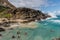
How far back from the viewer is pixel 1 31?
42.5 m

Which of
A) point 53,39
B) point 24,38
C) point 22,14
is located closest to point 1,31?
point 24,38

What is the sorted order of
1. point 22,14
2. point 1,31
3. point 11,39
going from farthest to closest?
1. point 22,14
2. point 1,31
3. point 11,39

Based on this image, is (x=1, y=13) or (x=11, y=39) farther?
(x=1, y=13)

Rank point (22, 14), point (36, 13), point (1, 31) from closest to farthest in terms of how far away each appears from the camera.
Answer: point (1, 31) < point (22, 14) < point (36, 13)

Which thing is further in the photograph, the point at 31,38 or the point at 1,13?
the point at 1,13

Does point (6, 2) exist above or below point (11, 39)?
above

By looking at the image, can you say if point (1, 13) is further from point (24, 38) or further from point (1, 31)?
point (24, 38)

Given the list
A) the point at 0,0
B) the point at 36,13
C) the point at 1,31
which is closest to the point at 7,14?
the point at 36,13

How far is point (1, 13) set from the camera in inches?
2990

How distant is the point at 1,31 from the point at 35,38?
35.2ft

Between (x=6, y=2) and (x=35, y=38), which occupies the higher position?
(x=6, y=2)

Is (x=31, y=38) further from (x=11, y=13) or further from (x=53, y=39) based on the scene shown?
(x=11, y=13)

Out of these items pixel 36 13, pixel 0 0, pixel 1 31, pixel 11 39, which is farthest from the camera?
pixel 0 0

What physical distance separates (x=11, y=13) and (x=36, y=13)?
38.4ft
